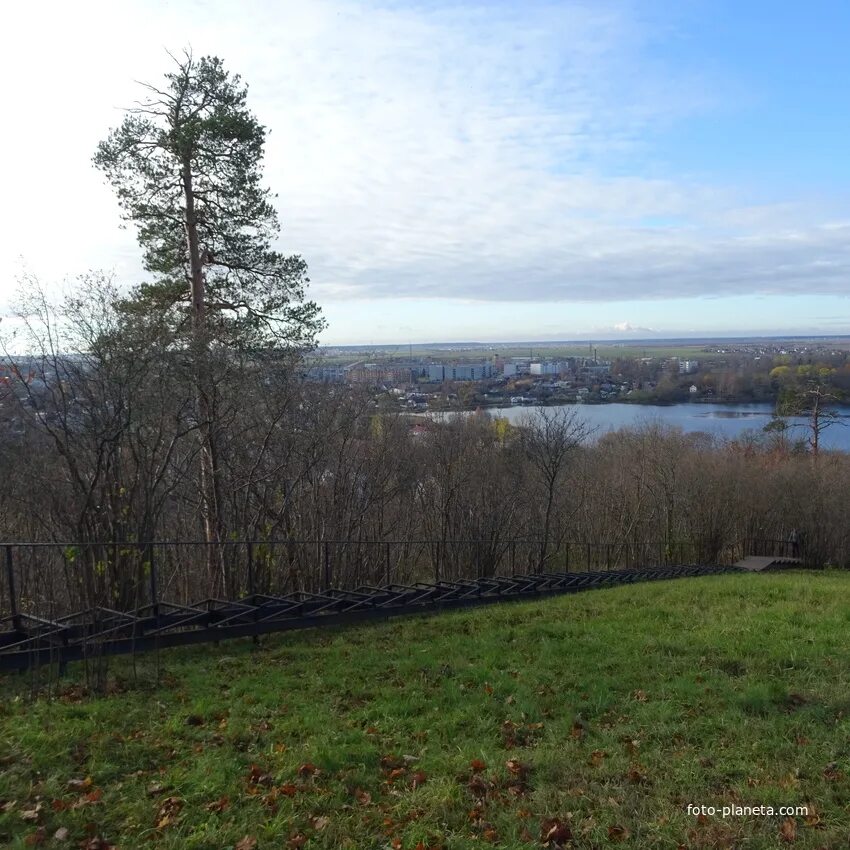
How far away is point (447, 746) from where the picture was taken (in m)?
4.96

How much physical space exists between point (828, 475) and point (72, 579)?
122 feet

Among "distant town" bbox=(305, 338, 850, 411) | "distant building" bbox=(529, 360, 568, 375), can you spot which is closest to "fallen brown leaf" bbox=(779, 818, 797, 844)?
"distant town" bbox=(305, 338, 850, 411)

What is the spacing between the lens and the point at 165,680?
21.2ft

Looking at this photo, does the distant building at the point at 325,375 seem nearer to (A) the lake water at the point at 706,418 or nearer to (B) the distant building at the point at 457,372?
(A) the lake water at the point at 706,418

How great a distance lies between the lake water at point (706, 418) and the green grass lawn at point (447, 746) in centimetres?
3474

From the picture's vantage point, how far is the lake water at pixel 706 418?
4775 centimetres

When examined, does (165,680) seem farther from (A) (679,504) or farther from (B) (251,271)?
(A) (679,504)

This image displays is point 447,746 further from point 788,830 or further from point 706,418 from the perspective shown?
point 706,418

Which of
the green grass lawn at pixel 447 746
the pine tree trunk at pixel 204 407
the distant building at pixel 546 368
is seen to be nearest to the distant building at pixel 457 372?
the distant building at pixel 546 368

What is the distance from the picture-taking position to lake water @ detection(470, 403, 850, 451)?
47.8 metres

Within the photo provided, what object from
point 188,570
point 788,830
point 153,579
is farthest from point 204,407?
point 788,830

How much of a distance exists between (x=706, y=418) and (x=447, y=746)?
60.5 m

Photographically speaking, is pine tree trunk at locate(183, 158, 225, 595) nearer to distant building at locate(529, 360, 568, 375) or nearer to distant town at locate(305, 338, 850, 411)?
distant town at locate(305, 338, 850, 411)

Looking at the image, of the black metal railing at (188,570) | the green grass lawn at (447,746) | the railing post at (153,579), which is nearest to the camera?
the green grass lawn at (447,746)
